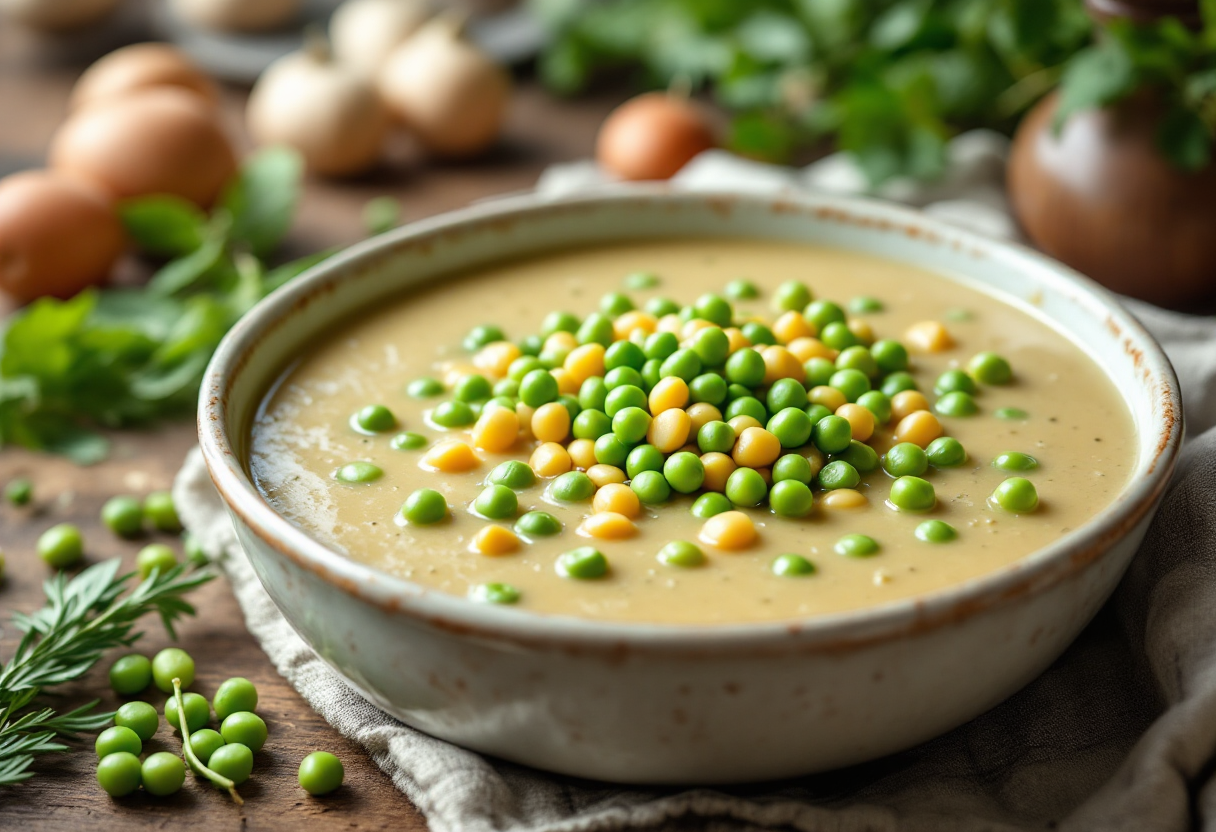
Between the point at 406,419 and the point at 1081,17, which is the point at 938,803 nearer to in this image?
the point at 406,419

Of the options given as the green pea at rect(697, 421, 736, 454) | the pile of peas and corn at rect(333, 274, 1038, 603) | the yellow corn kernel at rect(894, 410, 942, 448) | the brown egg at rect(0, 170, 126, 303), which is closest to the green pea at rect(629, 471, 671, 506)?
the pile of peas and corn at rect(333, 274, 1038, 603)

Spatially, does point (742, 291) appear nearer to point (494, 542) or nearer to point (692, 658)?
point (494, 542)

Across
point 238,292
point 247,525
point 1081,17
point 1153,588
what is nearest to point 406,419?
point 247,525

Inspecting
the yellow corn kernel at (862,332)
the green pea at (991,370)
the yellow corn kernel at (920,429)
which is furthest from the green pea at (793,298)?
the yellow corn kernel at (920,429)

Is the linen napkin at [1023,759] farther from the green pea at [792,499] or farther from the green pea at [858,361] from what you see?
the green pea at [858,361]

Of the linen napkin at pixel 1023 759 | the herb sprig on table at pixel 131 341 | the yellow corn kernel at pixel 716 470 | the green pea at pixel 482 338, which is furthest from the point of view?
the herb sprig on table at pixel 131 341

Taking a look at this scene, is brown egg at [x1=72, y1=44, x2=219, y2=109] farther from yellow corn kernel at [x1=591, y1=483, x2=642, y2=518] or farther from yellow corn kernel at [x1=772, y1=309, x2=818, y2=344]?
yellow corn kernel at [x1=591, y1=483, x2=642, y2=518]
